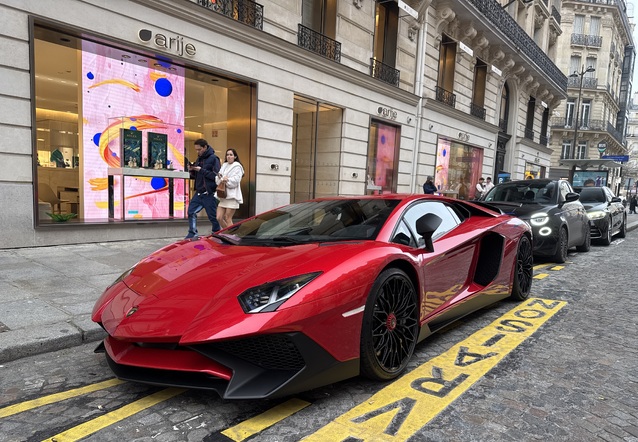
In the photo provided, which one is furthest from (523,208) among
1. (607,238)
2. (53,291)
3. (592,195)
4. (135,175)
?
(135,175)

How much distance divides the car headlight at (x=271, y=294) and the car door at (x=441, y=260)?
39.3 inches

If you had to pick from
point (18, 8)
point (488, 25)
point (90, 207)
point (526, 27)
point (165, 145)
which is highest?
point (526, 27)

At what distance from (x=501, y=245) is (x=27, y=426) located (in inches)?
152

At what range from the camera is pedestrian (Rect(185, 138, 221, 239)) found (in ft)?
24.1

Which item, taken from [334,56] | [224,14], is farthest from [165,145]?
[334,56]

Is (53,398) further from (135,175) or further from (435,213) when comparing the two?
(135,175)

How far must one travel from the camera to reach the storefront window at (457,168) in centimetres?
1778

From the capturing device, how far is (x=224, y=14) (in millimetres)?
9219

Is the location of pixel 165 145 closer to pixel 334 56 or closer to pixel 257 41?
pixel 257 41

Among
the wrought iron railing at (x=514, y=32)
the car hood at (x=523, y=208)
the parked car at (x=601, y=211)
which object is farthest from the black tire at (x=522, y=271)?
the wrought iron railing at (x=514, y=32)

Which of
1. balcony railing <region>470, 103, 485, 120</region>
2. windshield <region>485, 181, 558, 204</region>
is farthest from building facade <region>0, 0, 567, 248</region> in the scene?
windshield <region>485, 181, 558, 204</region>

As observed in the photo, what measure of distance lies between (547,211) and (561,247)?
2.42 feet

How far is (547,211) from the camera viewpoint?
23.5 feet

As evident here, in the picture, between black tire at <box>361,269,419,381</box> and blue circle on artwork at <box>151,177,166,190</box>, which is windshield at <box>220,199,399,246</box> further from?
blue circle on artwork at <box>151,177,166,190</box>
